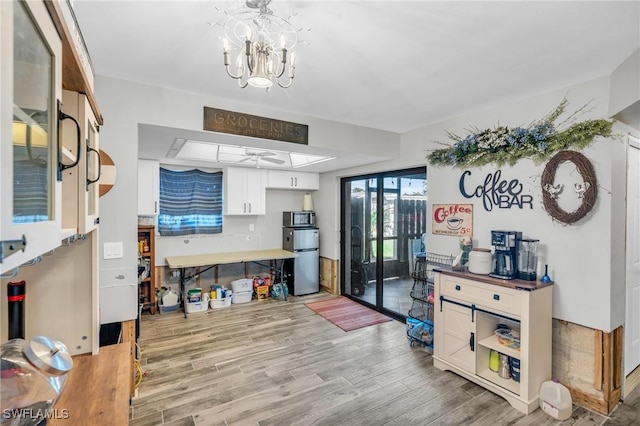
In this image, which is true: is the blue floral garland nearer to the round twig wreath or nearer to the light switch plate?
the round twig wreath

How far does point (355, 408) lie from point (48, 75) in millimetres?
2715

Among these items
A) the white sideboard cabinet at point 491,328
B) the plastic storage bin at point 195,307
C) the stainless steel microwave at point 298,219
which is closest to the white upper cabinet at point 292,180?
the stainless steel microwave at point 298,219

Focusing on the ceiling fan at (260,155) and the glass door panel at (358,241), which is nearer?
the ceiling fan at (260,155)

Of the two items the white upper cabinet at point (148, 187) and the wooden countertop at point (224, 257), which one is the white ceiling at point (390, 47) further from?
the wooden countertop at point (224, 257)

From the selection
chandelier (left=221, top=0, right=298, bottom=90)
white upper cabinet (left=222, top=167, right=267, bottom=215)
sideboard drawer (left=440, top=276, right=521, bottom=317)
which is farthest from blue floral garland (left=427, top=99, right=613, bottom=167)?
white upper cabinet (left=222, top=167, right=267, bottom=215)

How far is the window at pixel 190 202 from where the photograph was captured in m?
4.89

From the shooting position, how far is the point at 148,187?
4277 millimetres

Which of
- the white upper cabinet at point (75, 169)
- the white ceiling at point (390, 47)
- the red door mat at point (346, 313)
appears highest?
the white ceiling at point (390, 47)

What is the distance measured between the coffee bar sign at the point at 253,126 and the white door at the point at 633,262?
2.99 metres

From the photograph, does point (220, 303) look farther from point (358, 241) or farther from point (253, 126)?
point (253, 126)

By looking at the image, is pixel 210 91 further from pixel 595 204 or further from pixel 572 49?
pixel 595 204

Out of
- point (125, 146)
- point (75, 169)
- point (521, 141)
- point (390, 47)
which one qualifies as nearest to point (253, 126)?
point (125, 146)

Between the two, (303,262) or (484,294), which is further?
(303,262)

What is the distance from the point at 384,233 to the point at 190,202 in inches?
127
